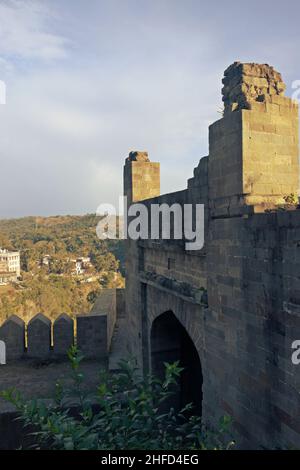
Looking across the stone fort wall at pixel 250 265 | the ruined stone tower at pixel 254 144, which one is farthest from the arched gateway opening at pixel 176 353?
the ruined stone tower at pixel 254 144

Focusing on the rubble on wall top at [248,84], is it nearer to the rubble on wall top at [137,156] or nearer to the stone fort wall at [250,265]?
the stone fort wall at [250,265]

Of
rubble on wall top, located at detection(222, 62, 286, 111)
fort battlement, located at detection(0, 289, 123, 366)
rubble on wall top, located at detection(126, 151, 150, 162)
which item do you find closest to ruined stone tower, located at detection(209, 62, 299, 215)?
rubble on wall top, located at detection(222, 62, 286, 111)

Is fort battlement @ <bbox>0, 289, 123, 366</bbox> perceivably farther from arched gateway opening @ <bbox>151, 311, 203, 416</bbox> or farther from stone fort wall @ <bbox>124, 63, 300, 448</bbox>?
stone fort wall @ <bbox>124, 63, 300, 448</bbox>

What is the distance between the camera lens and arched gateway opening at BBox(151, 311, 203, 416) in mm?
7807

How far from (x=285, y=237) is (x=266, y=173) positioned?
119cm

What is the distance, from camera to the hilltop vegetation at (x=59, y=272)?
4097 centimetres

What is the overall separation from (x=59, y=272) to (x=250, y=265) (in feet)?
169

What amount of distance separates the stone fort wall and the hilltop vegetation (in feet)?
105

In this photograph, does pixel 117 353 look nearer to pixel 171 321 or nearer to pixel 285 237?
pixel 171 321

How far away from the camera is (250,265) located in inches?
157

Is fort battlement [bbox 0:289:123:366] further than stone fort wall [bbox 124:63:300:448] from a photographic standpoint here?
Yes

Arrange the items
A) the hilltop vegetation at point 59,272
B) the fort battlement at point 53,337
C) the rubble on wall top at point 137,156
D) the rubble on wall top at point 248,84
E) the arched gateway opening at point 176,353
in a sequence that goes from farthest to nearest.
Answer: the hilltop vegetation at point 59,272
the rubble on wall top at point 137,156
the fort battlement at point 53,337
the arched gateway opening at point 176,353
the rubble on wall top at point 248,84

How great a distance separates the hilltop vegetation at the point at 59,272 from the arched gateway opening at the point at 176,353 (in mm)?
28379

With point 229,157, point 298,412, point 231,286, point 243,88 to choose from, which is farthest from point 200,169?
point 298,412
